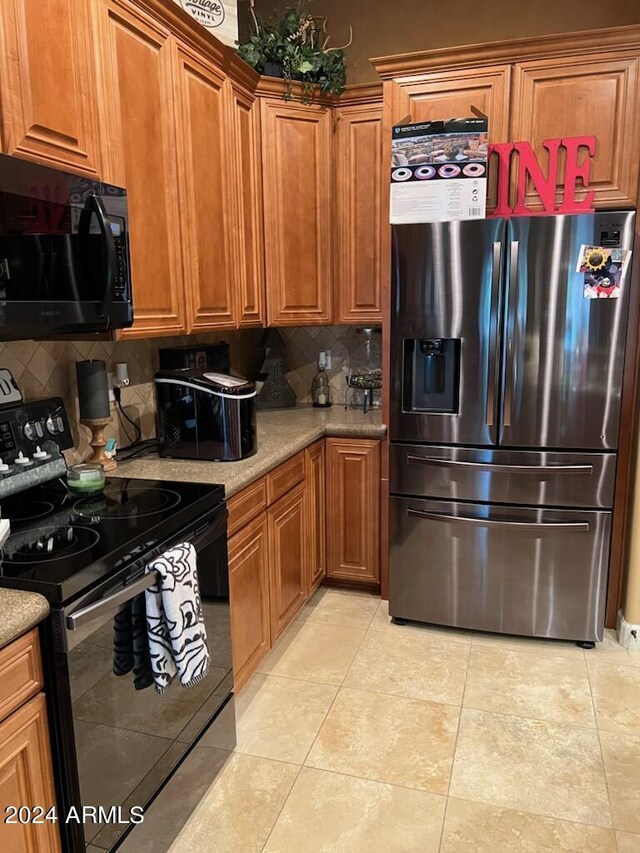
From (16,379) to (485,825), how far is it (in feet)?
6.21

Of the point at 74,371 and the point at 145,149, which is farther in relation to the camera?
the point at 74,371

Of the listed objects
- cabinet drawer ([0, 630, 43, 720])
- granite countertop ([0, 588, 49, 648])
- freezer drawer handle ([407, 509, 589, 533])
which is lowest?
freezer drawer handle ([407, 509, 589, 533])

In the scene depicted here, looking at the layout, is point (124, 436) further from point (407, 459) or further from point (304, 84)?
point (304, 84)

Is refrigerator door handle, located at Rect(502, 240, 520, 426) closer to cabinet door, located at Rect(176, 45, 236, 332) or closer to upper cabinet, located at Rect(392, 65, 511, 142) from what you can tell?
upper cabinet, located at Rect(392, 65, 511, 142)

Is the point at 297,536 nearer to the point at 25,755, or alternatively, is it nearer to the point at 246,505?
the point at 246,505

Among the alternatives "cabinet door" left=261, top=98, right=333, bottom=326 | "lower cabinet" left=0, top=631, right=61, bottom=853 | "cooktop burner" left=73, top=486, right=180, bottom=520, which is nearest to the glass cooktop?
"cooktop burner" left=73, top=486, right=180, bottom=520

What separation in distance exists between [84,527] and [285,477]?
1.09m

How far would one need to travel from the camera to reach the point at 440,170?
256 centimetres

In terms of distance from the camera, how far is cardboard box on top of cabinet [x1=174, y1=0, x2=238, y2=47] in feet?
7.68

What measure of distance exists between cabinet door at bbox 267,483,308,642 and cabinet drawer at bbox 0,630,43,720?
125 cm

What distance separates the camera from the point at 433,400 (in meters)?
2.76

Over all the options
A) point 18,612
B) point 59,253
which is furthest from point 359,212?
point 18,612

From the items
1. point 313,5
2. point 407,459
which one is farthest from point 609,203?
point 313,5

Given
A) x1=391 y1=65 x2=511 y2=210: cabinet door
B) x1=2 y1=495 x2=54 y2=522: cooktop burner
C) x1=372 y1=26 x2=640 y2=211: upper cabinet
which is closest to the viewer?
x1=2 y1=495 x2=54 y2=522: cooktop burner
